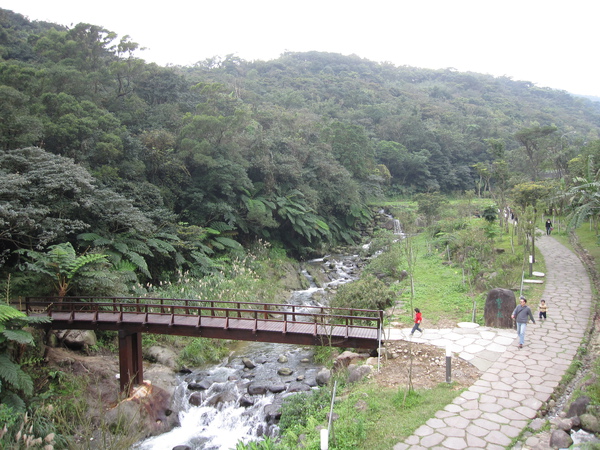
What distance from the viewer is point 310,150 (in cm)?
3028

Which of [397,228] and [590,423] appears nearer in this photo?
[590,423]

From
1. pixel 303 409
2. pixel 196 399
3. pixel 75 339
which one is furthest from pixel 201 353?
pixel 303 409

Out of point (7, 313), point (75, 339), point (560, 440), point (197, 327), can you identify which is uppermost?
point (7, 313)

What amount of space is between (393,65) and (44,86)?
127 m

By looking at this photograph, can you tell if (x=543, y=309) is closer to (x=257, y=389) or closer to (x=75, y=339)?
(x=257, y=389)

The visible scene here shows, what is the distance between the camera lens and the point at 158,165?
20938 millimetres

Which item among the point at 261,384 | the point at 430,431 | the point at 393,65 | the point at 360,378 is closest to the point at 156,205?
the point at 261,384

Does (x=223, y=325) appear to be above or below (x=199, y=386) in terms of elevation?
above

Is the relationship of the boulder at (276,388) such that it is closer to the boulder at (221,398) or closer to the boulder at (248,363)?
the boulder at (221,398)

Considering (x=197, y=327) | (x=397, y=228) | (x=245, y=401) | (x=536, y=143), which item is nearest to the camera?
(x=245, y=401)

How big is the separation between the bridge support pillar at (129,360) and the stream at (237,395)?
1300 millimetres

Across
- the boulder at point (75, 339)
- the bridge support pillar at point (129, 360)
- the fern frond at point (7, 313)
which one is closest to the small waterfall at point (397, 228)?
the boulder at point (75, 339)

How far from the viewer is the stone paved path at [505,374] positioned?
633cm

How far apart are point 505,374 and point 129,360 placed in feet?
31.7
